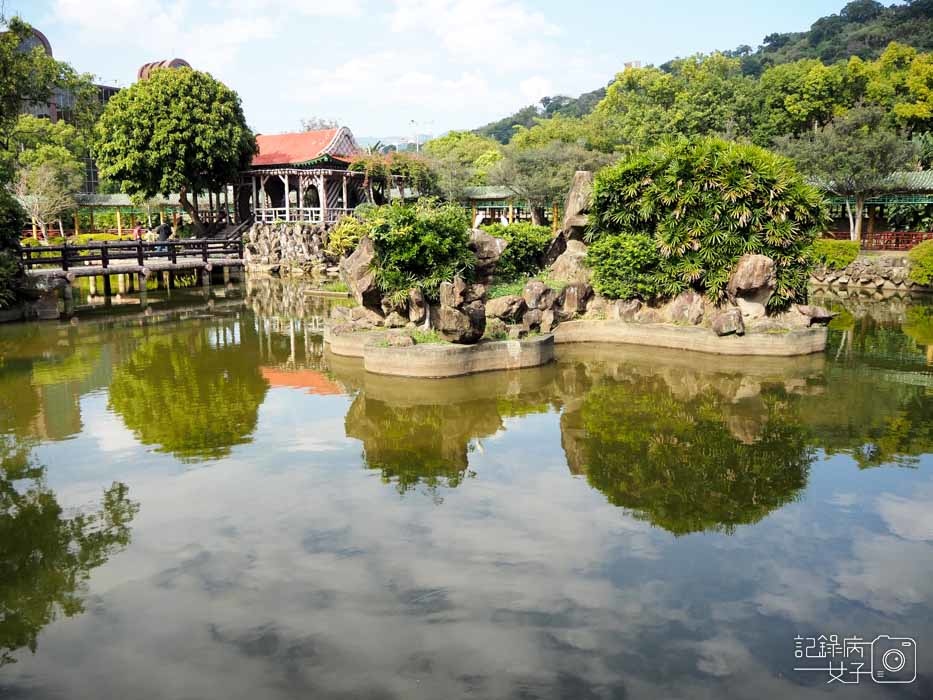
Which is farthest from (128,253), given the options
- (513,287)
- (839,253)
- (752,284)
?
(839,253)

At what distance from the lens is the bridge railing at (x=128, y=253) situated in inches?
938

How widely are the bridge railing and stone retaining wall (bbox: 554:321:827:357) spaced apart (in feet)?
52.0

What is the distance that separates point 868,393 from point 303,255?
2704 centimetres

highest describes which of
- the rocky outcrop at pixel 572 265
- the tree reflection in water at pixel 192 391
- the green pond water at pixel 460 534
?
the rocky outcrop at pixel 572 265

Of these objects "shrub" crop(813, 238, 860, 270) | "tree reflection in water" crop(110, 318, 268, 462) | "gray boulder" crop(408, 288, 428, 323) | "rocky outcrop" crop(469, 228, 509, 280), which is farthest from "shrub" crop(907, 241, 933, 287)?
"tree reflection in water" crop(110, 318, 268, 462)

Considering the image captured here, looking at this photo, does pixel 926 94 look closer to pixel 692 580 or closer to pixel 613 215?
pixel 613 215

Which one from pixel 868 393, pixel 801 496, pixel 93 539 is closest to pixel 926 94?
pixel 868 393

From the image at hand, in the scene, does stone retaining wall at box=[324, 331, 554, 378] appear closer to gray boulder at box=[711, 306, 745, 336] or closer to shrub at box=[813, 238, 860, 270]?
gray boulder at box=[711, 306, 745, 336]

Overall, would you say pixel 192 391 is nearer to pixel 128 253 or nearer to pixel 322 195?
pixel 128 253

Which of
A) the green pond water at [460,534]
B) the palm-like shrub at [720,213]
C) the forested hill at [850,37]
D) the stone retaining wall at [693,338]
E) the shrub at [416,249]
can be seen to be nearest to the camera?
the green pond water at [460,534]

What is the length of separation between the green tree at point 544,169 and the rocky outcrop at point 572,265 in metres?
17.7

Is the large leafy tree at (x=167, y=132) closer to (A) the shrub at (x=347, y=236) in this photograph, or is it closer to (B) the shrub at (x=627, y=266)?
(A) the shrub at (x=347, y=236)

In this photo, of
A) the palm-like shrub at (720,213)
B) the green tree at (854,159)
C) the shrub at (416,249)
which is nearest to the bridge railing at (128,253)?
the shrub at (416,249)

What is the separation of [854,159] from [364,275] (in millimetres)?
24407
